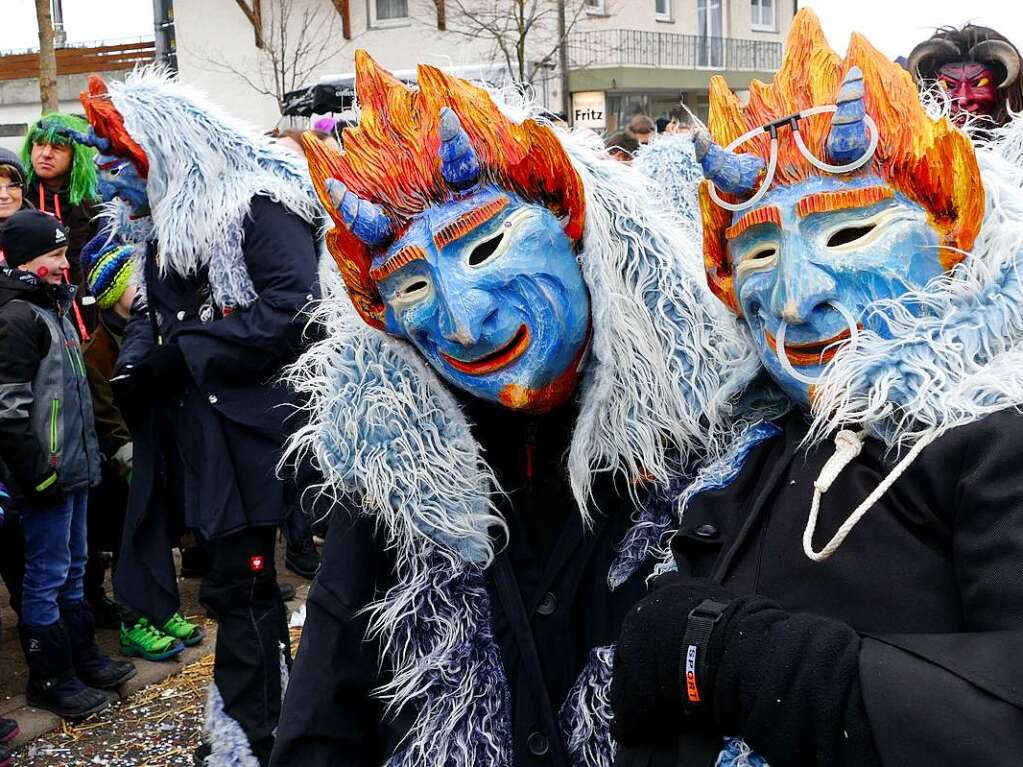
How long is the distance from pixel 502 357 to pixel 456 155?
0.33m

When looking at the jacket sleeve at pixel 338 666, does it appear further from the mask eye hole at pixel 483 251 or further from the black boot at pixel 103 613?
the black boot at pixel 103 613

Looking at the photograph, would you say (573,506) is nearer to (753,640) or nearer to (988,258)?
(753,640)

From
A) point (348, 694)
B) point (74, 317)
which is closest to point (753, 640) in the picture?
point (348, 694)

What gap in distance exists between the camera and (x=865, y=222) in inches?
57.6

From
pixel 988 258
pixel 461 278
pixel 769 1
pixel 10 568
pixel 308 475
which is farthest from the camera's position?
pixel 769 1

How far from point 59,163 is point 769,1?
25.5m

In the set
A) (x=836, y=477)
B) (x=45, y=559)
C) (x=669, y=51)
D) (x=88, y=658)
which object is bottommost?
(x=88, y=658)

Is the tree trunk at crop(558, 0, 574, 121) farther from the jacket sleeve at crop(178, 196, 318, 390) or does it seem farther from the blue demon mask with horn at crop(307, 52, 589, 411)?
the blue demon mask with horn at crop(307, 52, 589, 411)

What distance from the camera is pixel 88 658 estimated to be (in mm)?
4477

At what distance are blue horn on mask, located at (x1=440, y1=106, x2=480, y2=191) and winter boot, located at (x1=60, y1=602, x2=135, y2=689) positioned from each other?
127 inches

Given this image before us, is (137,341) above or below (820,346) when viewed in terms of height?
below

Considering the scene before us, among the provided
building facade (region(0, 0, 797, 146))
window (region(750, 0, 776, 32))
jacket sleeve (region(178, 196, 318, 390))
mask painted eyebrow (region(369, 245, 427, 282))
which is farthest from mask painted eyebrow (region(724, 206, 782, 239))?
window (region(750, 0, 776, 32))

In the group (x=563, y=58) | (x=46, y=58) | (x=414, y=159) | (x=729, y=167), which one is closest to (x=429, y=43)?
(x=563, y=58)

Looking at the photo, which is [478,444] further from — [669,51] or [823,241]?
[669,51]
